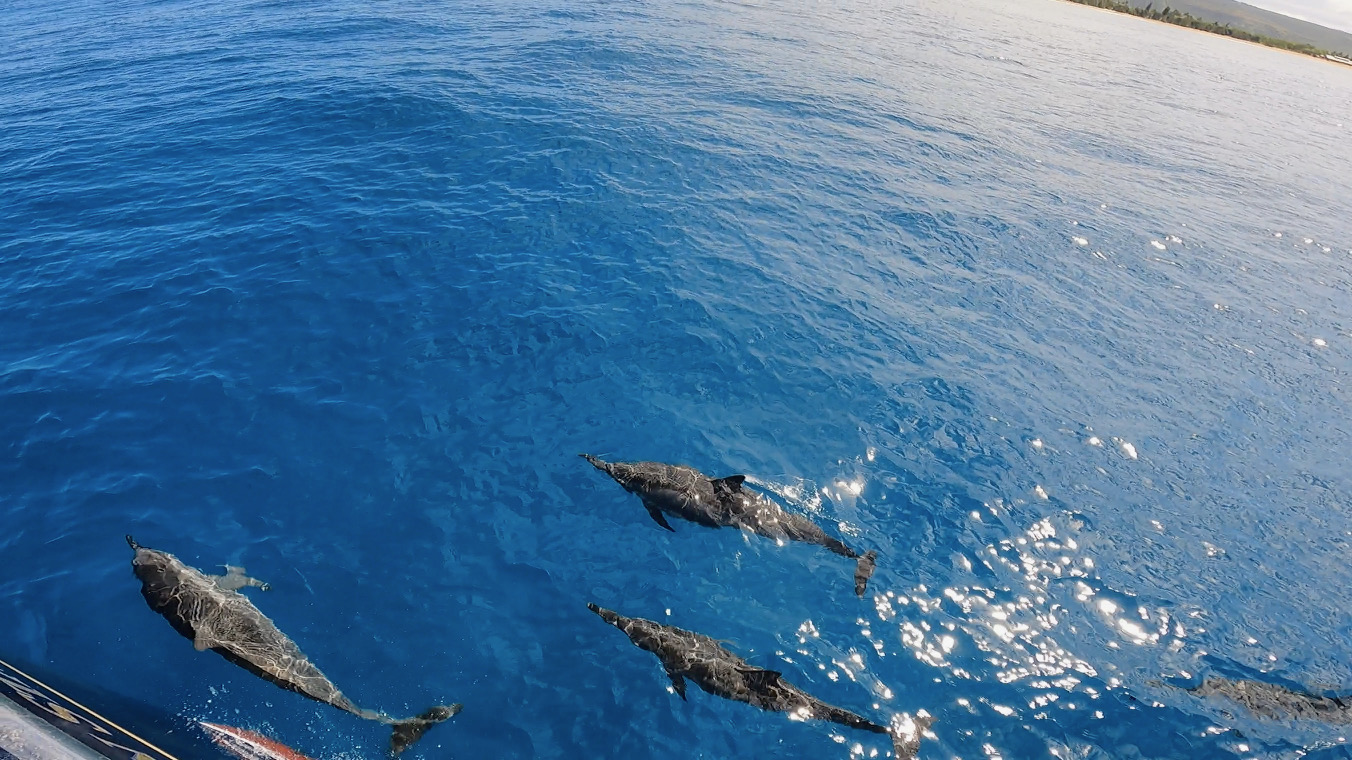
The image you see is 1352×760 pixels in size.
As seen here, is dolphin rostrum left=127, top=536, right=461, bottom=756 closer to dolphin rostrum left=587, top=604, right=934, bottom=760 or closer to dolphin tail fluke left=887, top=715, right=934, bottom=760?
dolphin rostrum left=587, top=604, right=934, bottom=760

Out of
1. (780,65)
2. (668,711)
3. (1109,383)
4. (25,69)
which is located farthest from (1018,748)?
(25,69)

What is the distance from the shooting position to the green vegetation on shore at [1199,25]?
88500 millimetres

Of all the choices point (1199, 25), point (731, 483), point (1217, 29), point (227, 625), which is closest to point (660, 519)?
point (731, 483)

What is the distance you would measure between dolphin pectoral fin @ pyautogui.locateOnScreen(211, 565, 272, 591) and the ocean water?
0.94 feet

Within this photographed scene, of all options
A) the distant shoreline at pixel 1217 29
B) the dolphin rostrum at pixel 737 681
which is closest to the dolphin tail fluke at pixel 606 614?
the dolphin rostrum at pixel 737 681

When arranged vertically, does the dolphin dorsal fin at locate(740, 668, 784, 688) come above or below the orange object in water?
above

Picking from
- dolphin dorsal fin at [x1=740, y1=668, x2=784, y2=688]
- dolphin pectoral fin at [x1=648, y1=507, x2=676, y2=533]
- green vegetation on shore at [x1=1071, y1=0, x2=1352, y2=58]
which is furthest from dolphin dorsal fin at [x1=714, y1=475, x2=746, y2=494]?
green vegetation on shore at [x1=1071, y1=0, x2=1352, y2=58]

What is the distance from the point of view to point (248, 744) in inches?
451

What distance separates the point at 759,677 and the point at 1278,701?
11036 millimetres

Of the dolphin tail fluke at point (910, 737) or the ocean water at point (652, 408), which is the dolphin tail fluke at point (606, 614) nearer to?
the ocean water at point (652, 408)

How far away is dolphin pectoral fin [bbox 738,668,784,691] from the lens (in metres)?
12.5

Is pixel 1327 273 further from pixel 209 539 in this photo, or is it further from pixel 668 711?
pixel 209 539

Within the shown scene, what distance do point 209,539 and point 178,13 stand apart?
188 feet

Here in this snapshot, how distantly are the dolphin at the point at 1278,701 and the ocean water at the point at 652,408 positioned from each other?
0.82ft
